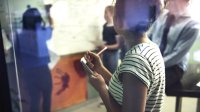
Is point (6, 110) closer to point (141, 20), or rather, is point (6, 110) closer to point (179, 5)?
point (141, 20)

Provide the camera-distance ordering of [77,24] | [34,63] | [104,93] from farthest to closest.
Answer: [34,63] < [77,24] < [104,93]

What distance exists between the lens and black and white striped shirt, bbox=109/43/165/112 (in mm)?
645

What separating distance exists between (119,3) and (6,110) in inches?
28.5

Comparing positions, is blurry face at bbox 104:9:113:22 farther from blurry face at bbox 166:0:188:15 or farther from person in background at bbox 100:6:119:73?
blurry face at bbox 166:0:188:15

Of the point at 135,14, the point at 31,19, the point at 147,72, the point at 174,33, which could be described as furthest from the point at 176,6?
the point at 31,19

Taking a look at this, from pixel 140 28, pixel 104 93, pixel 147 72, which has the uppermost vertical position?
pixel 140 28

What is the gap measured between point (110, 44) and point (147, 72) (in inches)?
9.8

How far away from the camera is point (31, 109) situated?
114 cm

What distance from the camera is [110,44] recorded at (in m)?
0.86

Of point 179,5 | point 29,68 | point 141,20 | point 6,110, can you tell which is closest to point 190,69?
point 179,5

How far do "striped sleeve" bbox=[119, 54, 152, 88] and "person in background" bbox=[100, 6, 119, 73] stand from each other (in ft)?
0.53

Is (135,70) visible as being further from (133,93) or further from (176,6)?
(176,6)

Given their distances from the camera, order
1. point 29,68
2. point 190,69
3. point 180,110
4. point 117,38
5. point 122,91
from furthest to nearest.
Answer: point 180,110 < point 29,68 < point 190,69 < point 117,38 < point 122,91

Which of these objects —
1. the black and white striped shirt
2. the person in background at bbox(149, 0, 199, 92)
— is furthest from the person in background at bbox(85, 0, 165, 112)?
the person in background at bbox(149, 0, 199, 92)
